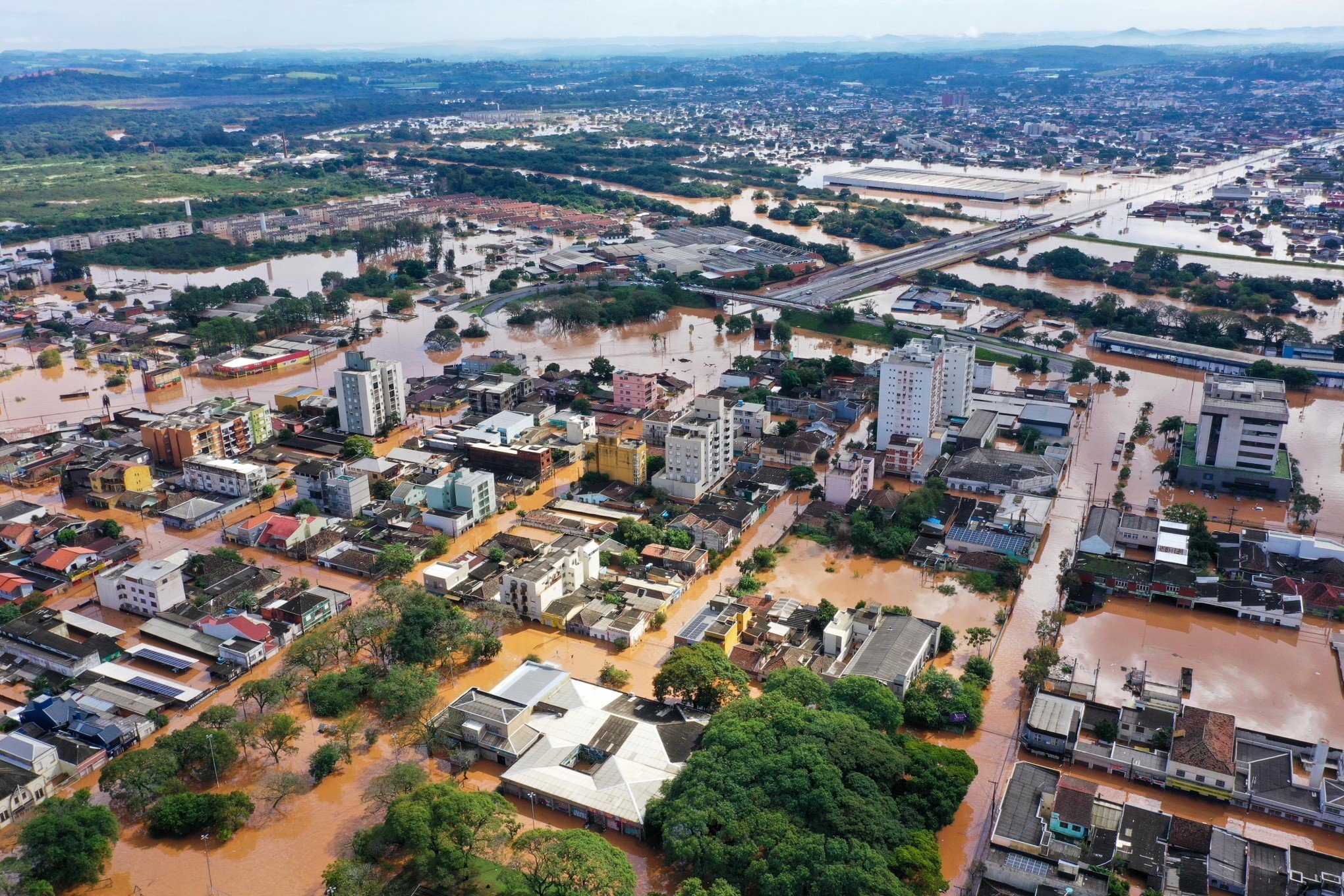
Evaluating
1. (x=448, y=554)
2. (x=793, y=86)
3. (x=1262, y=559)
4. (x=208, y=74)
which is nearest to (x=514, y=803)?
(x=448, y=554)

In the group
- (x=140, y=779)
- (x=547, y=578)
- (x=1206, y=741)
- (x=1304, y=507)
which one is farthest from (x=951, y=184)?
(x=140, y=779)

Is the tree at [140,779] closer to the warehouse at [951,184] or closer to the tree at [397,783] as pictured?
the tree at [397,783]

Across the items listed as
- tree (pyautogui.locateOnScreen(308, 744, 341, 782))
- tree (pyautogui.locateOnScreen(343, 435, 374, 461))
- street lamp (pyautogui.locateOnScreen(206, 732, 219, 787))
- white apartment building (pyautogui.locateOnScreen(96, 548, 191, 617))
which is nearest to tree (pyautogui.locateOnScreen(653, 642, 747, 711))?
Answer: tree (pyautogui.locateOnScreen(308, 744, 341, 782))

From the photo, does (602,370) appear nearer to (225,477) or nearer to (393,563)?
(225,477)

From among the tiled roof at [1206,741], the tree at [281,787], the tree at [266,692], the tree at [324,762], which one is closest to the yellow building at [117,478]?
the tree at [266,692]

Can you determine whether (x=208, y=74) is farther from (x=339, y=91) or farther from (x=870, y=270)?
(x=870, y=270)
